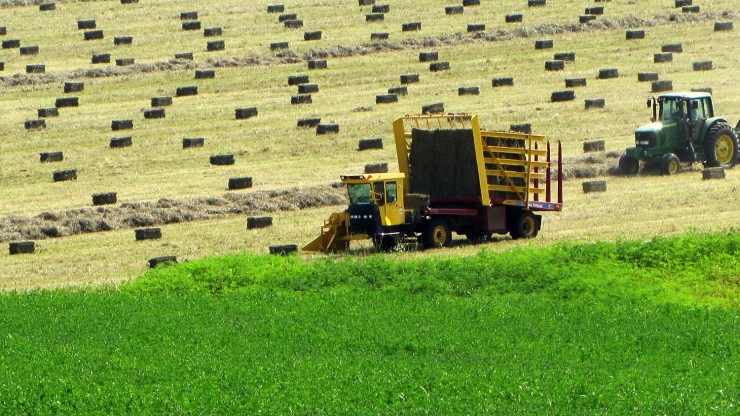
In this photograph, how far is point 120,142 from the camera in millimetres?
40938

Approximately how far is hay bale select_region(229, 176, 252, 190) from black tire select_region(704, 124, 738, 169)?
40.4ft

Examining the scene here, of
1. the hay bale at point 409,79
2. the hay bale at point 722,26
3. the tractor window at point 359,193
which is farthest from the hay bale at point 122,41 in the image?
the tractor window at point 359,193

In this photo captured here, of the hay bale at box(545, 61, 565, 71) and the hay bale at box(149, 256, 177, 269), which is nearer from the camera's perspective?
the hay bale at box(149, 256, 177, 269)

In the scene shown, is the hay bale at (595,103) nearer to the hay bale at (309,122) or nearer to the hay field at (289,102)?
the hay field at (289,102)

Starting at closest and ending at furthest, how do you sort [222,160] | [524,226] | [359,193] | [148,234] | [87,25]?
[359,193]
[524,226]
[148,234]
[222,160]
[87,25]

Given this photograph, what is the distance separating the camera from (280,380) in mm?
16188

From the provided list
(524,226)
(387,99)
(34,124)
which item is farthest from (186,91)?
(524,226)

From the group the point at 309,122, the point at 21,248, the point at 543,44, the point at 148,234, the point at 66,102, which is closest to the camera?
the point at 21,248

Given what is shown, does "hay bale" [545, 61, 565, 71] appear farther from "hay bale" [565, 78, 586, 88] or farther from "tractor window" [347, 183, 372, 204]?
"tractor window" [347, 183, 372, 204]

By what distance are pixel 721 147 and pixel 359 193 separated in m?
13.3

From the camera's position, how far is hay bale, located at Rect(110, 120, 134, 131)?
42938 mm

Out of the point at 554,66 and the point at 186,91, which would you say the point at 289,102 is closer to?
the point at 186,91

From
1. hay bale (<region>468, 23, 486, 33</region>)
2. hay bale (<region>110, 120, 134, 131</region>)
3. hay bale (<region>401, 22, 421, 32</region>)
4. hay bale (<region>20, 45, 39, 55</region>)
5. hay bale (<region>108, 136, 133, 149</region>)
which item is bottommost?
hay bale (<region>108, 136, 133, 149</region>)

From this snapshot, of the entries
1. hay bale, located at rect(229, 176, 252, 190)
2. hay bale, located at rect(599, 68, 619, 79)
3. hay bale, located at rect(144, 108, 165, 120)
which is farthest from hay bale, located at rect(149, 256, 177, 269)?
hay bale, located at rect(599, 68, 619, 79)
